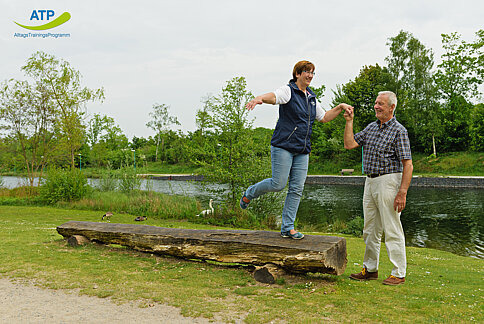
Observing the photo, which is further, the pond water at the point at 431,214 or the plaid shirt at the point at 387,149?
the pond water at the point at 431,214

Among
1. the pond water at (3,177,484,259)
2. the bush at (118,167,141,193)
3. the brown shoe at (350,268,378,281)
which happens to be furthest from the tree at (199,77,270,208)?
the brown shoe at (350,268,378,281)

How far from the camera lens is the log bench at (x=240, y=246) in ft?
16.1

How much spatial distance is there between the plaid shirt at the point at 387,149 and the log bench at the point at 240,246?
1188mm

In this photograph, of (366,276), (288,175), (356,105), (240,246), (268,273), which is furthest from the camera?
(356,105)

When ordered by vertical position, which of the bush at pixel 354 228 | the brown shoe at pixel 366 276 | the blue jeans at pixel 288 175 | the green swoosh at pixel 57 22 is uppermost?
the green swoosh at pixel 57 22

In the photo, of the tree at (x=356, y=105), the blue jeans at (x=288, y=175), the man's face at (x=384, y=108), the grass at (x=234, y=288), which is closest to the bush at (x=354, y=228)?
the grass at (x=234, y=288)

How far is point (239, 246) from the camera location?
548 cm

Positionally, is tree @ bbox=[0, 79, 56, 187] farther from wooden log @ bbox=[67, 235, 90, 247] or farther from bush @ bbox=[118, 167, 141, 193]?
wooden log @ bbox=[67, 235, 90, 247]

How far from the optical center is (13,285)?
5020mm

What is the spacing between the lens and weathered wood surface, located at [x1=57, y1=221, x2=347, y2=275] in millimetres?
4918

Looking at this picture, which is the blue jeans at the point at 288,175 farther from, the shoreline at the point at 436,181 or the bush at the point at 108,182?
the shoreline at the point at 436,181

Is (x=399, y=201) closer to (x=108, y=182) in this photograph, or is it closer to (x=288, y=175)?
(x=288, y=175)

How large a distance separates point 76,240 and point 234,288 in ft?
12.6

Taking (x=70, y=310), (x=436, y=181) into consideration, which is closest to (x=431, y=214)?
(x=436, y=181)
